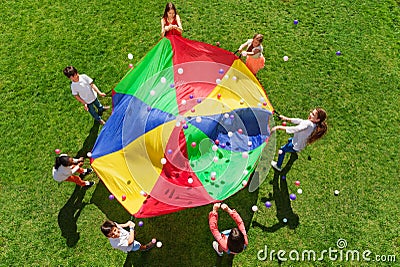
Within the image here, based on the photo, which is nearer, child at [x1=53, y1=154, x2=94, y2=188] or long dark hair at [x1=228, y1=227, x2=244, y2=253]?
long dark hair at [x1=228, y1=227, x2=244, y2=253]

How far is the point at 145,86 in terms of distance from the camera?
521 cm

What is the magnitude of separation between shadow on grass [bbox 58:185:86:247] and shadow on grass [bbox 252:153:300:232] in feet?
9.41

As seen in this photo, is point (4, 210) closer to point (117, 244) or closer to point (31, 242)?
point (31, 242)

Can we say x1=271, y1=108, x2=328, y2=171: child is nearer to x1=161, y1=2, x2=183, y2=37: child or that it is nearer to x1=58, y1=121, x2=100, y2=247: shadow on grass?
x1=161, y1=2, x2=183, y2=37: child

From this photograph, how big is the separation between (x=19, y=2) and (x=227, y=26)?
4.43 metres

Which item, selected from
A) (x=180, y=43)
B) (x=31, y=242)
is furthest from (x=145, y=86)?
(x=31, y=242)

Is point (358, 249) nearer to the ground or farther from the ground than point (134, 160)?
nearer to the ground

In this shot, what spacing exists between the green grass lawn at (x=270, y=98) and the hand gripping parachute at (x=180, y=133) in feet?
2.55

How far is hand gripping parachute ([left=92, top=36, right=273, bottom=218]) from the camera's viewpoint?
481 cm

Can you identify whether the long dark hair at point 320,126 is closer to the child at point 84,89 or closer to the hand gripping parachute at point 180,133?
the hand gripping parachute at point 180,133

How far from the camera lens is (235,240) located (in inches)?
160

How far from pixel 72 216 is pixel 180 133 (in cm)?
229

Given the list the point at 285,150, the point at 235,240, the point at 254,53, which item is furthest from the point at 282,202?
the point at 254,53

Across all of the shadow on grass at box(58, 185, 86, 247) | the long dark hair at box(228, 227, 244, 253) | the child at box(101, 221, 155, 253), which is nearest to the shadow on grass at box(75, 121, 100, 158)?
the shadow on grass at box(58, 185, 86, 247)
